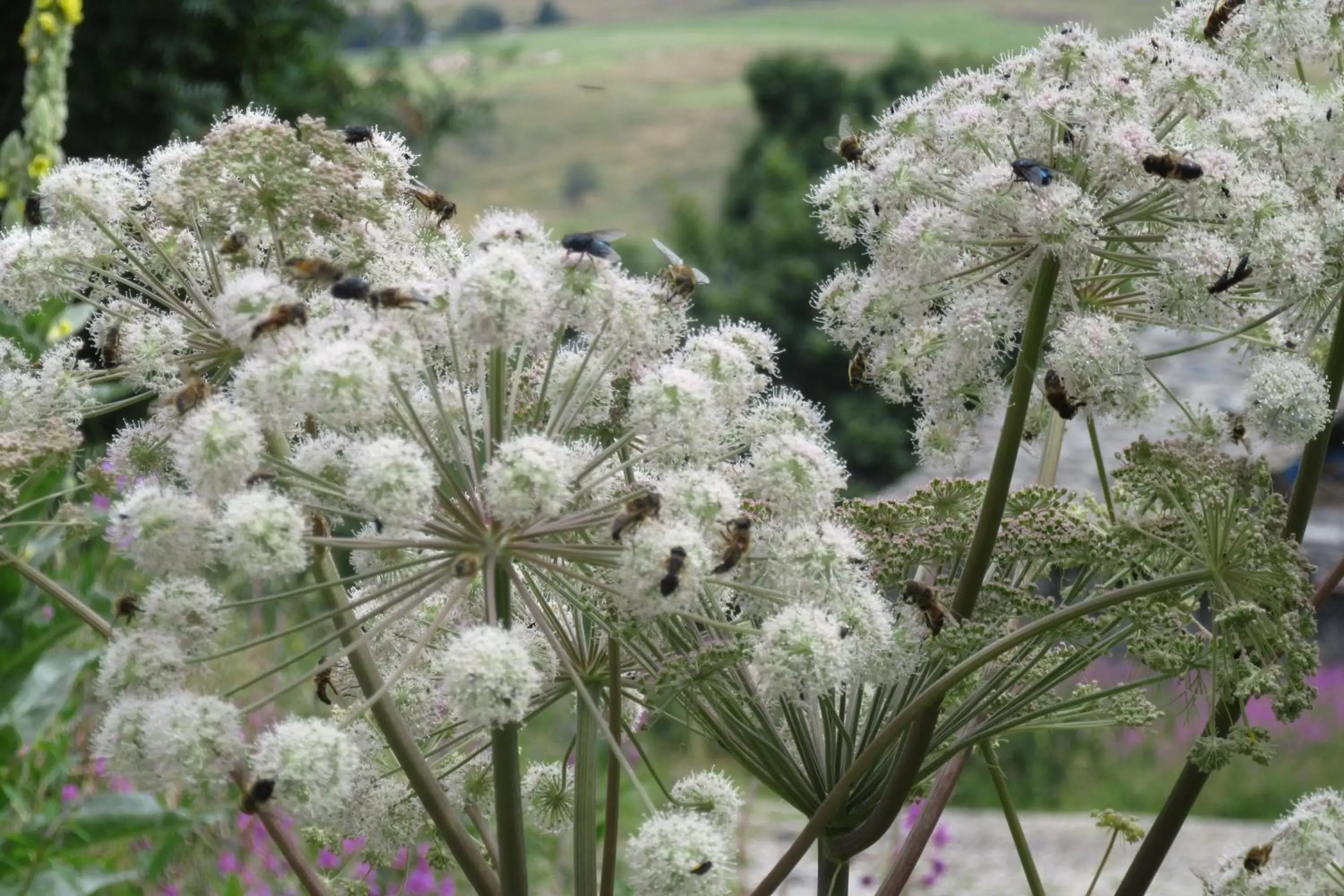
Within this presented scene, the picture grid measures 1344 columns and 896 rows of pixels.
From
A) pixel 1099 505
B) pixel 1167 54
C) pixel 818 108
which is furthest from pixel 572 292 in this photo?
pixel 818 108

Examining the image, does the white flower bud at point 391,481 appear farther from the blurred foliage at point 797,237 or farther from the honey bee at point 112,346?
the blurred foliage at point 797,237

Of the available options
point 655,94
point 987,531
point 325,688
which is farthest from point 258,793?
point 655,94

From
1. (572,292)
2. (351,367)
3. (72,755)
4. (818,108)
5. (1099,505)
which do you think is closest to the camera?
(351,367)

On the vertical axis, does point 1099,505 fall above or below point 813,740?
above

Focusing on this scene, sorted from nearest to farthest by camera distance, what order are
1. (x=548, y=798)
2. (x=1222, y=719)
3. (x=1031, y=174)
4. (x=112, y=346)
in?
(x=1031, y=174) → (x=112, y=346) → (x=1222, y=719) → (x=548, y=798)

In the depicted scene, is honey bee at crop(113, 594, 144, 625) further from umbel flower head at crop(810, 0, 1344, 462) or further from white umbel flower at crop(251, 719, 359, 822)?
umbel flower head at crop(810, 0, 1344, 462)

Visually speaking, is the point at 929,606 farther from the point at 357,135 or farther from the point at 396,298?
the point at 357,135

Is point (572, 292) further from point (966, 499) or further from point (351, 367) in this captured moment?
point (966, 499)
